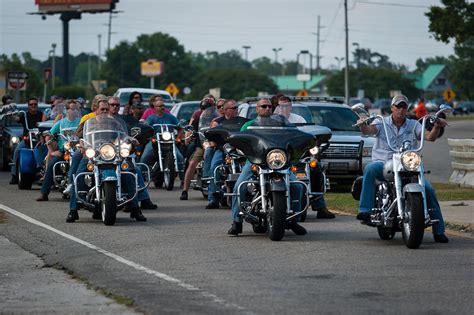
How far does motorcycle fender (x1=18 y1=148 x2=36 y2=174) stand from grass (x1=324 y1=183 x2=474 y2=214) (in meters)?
5.72

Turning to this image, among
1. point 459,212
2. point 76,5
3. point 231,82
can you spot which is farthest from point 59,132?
point 231,82

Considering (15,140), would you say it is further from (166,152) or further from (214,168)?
(214,168)

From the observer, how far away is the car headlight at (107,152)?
17.5m

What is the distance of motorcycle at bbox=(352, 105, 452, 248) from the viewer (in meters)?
13.8

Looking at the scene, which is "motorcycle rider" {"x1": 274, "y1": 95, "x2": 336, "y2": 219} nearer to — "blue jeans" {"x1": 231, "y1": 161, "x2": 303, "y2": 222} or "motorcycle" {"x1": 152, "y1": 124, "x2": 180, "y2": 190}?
"blue jeans" {"x1": 231, "y1": 161, "x2": 303, "y2": 222}

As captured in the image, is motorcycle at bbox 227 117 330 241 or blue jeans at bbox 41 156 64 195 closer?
motorcycle at bbox 227 117 330 241

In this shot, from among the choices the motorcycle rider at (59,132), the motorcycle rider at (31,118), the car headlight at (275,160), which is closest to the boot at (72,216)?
the motorcycle rider at (59,132)

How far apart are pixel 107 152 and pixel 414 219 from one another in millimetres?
5152

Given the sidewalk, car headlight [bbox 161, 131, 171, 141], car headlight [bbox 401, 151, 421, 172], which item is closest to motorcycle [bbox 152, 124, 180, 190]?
car headlight [bbox 161, 131, 171, 141]

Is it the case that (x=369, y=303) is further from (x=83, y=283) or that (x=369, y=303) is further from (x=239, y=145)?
(x=239, y=145)

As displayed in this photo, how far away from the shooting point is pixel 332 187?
26.4 m

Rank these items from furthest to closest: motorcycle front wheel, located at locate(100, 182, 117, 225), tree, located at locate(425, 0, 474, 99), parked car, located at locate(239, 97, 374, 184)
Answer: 1. tree, located at locate(425, 0, 474, 99)
2. parked car, located at locate(239, 97, 374, 184)
3. motorcycle front wheel, located at locate(100, 182, 117, 225)

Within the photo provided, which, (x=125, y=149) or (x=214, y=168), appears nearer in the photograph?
(x=125, y=149)

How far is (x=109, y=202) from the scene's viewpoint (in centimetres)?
1711
